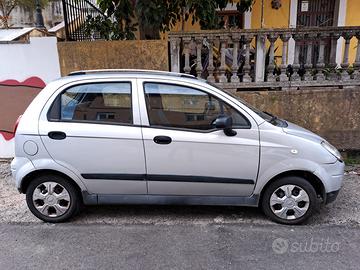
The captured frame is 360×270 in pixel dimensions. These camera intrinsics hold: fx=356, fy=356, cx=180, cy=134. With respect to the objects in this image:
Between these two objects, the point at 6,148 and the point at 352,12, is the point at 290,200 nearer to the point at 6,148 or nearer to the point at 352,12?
the point at 6,148

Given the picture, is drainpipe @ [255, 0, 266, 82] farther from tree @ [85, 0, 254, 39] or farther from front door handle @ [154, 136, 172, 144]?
front door handle @ [154, 136, 172, 144]

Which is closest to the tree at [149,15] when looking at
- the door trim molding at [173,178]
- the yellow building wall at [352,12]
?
the door trim molding at [173,178]

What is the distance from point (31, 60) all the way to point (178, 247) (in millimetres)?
3996

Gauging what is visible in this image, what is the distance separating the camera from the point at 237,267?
3053 millimetres

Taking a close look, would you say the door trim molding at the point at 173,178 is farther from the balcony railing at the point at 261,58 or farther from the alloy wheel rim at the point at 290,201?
the balcony railing at the point at 261,58

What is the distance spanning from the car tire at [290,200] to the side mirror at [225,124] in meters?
0.72

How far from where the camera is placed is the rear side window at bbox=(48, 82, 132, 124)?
3650mm

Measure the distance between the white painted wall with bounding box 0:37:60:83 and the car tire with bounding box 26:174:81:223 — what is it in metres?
2.48

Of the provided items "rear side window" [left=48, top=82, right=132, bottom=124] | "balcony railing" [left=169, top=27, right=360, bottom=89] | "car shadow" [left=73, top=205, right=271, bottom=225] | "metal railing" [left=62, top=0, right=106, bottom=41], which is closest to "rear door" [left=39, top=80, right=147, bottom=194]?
"rear side window" [left=48, top=82, right=132, bottom=124]

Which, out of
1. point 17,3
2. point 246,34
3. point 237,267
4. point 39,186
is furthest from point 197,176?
point 17,3

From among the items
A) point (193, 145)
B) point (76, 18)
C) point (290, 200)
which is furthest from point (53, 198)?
point (76, 18)

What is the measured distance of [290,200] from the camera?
12.1ft

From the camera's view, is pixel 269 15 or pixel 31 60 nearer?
pixel 31 60

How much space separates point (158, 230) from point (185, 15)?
3878 mm
